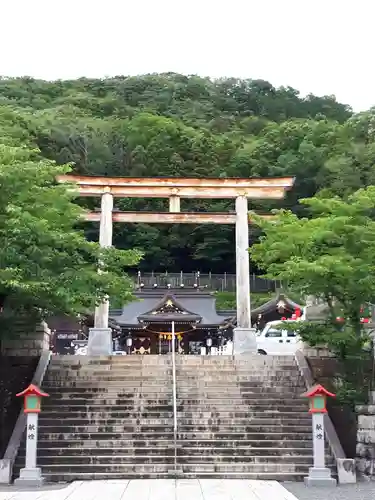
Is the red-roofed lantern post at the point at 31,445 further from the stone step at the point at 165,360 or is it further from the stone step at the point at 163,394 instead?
the stone step at the point at 165,360

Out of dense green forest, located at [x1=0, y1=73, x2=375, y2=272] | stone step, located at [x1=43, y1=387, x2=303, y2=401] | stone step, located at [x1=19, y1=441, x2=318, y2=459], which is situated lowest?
stone step, located at [x1=19, y1=441, x2=318, y2=459]

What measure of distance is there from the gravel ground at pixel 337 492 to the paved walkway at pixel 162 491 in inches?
8.7

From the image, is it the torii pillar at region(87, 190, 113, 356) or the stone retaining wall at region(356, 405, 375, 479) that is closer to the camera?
the stone retaining wall at region(356, 405, 375, 479)

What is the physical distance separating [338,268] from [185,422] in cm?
465

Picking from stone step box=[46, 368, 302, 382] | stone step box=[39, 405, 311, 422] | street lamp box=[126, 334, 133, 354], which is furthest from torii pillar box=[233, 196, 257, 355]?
street lamp box=[126, 334, 133, 354]

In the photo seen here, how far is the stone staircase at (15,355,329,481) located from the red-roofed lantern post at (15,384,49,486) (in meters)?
0.55

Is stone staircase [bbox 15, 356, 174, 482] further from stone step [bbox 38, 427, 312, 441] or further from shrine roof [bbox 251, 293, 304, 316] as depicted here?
shrine roof [bbox 251, 293, 304, 316]

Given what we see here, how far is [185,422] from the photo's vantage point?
1298cm

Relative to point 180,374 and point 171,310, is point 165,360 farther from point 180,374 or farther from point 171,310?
point 171,310

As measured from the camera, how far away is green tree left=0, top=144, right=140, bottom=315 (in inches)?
464

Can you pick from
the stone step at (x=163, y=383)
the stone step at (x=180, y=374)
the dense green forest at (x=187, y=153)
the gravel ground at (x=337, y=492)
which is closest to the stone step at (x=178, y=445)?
the gravel ground at (x=337, y=492)

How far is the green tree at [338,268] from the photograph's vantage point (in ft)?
41.3

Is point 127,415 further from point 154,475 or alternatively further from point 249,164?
point 249,164

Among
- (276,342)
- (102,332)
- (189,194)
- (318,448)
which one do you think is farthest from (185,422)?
(276,342)
